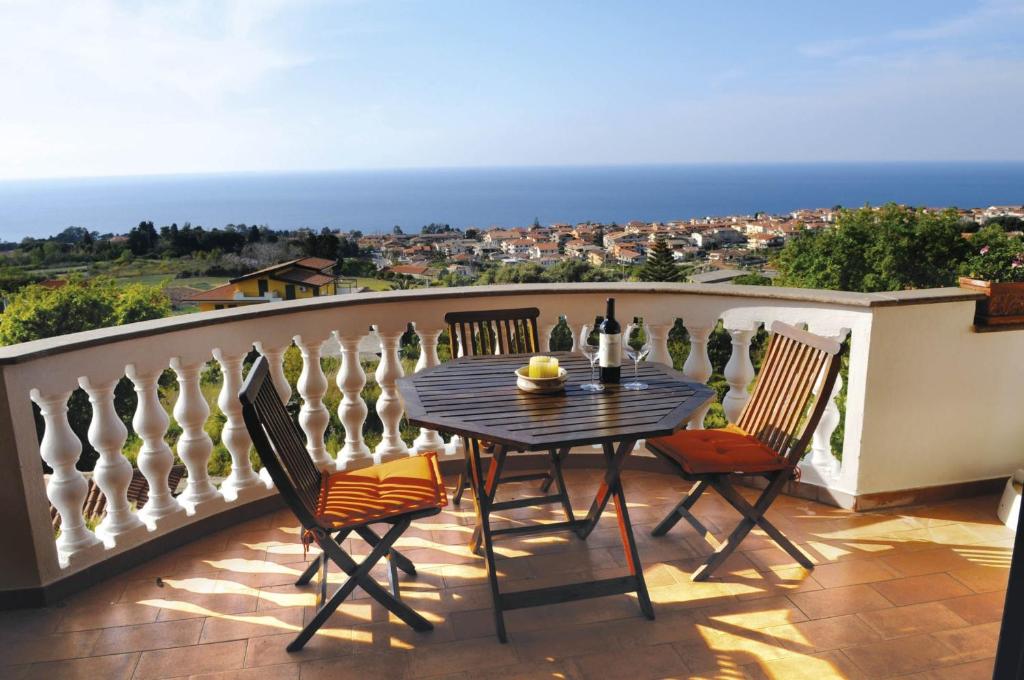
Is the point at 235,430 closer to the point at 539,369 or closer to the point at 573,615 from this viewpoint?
the point at 539,369

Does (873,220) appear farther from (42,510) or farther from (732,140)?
(42,510)

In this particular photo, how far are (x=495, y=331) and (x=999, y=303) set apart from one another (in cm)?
252

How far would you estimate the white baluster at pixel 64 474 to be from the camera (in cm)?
275

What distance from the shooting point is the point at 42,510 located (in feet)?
8.94

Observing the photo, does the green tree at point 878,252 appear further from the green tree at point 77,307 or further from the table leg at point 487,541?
the table leg at point 487,541

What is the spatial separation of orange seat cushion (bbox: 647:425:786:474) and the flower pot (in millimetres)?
1369

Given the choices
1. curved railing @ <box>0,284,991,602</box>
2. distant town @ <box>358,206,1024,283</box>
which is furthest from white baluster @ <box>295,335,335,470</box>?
distant town @ <box>358,206,1024,283</box>

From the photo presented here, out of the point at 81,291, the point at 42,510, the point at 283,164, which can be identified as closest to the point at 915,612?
the point at 42,510

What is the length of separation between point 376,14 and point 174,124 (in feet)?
125

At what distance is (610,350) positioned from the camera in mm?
2945

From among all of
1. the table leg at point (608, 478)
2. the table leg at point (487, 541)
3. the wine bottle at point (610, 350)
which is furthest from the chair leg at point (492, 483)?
the wine bottle at point (610, 350)

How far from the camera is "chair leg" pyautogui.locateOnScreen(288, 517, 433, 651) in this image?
2.49 m

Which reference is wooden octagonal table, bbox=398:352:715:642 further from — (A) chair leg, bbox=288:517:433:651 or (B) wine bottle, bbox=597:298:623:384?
(A) chair leg, bbox=288:517:433:651

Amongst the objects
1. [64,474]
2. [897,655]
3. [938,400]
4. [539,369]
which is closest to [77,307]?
[64,474]
